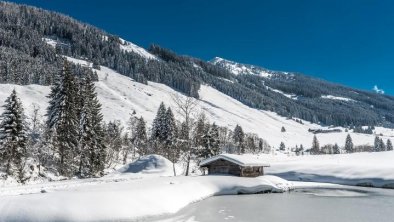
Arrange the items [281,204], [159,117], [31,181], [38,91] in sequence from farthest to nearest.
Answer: [38,91]
[159,117]
[31,181]
[281,204]

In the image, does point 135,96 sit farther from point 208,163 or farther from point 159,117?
point 208,163

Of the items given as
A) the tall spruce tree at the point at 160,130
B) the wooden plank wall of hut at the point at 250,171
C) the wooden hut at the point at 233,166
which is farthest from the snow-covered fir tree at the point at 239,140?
the wooden plank wall of hut at the point at 250,171

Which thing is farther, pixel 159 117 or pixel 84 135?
pixel 159 117

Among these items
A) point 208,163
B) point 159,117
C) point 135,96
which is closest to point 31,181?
point 208,163

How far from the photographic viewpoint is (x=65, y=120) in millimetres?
56094

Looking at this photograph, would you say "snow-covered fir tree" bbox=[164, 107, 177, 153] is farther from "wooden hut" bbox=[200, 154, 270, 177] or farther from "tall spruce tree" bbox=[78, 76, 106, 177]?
"wooden hut" bbox=[200, 154, 270, 177]

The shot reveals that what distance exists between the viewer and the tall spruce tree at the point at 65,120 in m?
55.2

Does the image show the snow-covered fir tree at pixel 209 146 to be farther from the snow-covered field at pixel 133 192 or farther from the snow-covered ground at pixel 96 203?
the snow-covered ground at pixel 96 203

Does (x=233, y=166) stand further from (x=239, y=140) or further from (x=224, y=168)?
(x=239, y=140)

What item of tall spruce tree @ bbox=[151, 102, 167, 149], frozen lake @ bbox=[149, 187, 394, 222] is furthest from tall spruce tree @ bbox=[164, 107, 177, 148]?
frozen lake @ bbox=[149, 187, 394, 222]

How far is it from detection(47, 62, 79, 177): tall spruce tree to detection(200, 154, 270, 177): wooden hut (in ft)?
62.3

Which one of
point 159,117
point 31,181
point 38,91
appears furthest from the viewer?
point 38,91

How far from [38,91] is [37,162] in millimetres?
105896

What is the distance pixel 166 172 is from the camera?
59.5 metres
